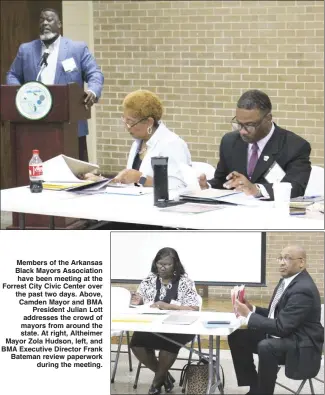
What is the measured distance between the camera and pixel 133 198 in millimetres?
2965

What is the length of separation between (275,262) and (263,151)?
37.1 inches

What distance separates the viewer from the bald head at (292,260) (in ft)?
6.70

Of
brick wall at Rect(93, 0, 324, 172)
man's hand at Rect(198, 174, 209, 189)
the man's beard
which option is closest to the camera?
man's hand at Rect(198, 174, 209, 189)

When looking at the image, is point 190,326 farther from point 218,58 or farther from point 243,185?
point 218,58

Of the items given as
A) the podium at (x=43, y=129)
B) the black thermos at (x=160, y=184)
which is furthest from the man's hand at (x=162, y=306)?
the podium at (x=43, y=129)

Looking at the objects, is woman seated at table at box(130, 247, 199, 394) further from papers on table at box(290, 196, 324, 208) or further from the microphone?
the microphone

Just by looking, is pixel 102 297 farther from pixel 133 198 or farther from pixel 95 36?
pixel 95 36

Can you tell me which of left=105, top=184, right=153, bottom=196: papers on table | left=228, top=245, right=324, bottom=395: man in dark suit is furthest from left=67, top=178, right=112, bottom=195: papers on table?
left=228, top=245, right=324, bottom=395: man in dark suit

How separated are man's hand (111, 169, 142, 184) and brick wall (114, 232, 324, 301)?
3.46ft

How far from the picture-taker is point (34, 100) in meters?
3.20

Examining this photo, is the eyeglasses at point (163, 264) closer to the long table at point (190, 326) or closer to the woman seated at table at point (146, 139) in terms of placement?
the long table at point (190, 326)

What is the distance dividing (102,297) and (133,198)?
947 millimetres

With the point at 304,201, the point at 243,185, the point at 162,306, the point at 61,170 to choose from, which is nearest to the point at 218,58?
the point at 61,170

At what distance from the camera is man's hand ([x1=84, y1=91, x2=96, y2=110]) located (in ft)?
11.2
